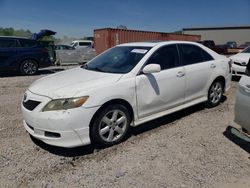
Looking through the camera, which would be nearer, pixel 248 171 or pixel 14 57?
pixel 248 171

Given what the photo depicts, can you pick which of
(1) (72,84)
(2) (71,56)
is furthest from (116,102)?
(2) (71,56)

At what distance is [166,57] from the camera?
4.76 metres

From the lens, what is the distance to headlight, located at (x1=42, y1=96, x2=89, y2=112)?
3506 mm

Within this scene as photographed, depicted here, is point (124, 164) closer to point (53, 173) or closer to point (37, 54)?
point (53, 173)

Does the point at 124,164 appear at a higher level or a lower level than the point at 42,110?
lower

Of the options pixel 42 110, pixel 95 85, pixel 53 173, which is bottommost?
pixel 53 173

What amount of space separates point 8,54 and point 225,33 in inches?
2187

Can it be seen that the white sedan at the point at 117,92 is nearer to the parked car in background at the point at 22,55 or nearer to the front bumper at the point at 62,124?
the front bumper at the point at 62,124

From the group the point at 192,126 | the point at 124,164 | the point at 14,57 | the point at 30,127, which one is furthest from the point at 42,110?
the point at 14,57

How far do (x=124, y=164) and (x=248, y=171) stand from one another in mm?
1563

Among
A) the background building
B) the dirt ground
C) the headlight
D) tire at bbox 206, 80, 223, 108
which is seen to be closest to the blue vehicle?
the dirt ground

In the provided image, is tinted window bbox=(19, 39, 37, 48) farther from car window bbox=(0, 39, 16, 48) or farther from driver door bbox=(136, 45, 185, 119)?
driver door bbox=(136, 45, 185, 119)

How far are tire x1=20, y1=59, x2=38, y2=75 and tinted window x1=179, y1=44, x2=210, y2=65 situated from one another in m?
8.26

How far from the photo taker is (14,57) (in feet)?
36.4
